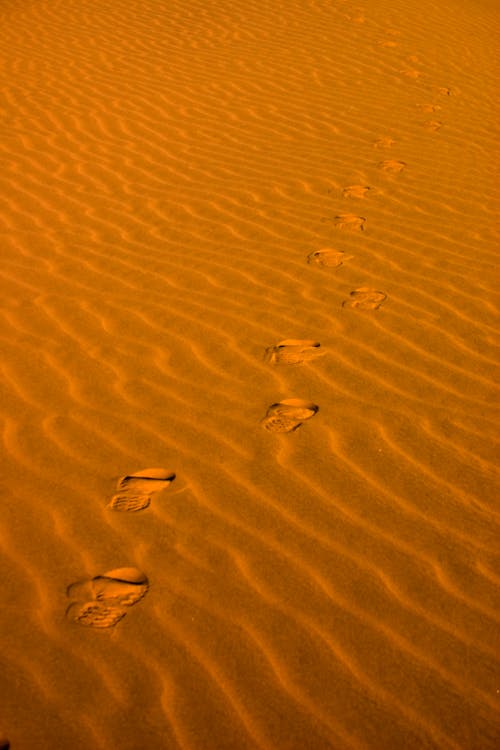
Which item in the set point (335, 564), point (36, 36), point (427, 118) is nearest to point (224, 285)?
point (335, 564)

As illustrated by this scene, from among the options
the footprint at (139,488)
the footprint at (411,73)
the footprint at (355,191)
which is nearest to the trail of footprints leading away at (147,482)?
the footprint at (139,488)

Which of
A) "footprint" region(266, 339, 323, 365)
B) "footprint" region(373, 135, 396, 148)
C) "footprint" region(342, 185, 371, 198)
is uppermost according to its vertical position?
"footprint" region(373, 135, 396, 148)

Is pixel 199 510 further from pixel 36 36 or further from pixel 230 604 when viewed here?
pixel 36 36

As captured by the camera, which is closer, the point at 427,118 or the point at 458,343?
the point at 458,343

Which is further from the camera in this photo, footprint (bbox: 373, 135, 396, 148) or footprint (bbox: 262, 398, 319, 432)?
footprint (bbox: 373, 135, 396, 148)

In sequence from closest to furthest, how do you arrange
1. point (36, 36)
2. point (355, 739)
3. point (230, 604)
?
point (355, 739) < point (230, 604) < point (36, 36)

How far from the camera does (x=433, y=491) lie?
2559 mm

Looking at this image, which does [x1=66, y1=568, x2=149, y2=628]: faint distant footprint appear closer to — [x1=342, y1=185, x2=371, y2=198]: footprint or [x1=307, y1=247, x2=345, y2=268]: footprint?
[x1=307, y1=247, x2=345, y2=268]: footprint

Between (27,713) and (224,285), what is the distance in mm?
2359

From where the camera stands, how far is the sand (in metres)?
1.99

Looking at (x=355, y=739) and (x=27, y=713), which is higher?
(x=355, y=739)

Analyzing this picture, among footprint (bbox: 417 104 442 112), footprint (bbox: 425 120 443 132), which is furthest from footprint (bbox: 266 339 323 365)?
footprint (bbox: 417 104 442 112)

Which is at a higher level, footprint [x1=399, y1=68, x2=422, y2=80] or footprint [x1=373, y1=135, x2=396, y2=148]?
footprint [x1=399, y1=68, x2=422, y2=80]

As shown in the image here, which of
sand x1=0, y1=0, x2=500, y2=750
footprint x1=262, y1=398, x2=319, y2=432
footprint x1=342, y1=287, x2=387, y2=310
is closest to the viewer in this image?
sand x1=0, y1=0, x2=500, y2=750
